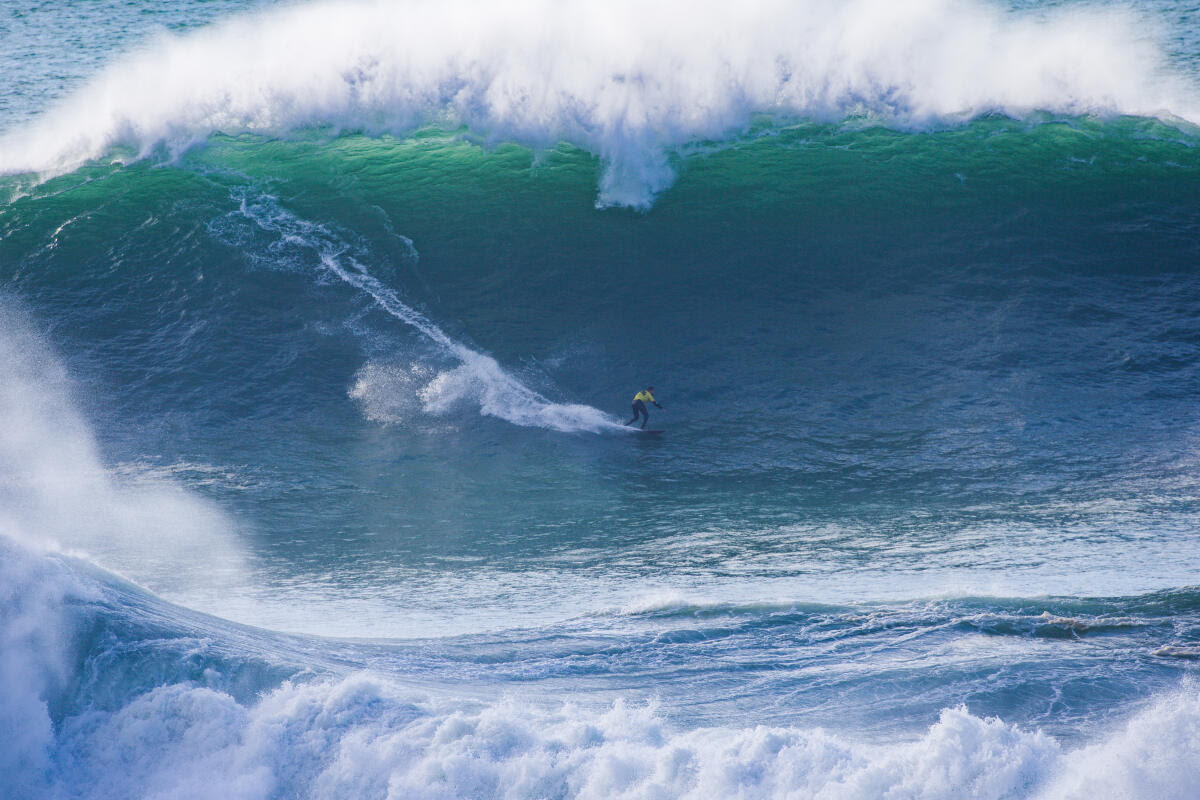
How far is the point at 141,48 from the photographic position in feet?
80.2

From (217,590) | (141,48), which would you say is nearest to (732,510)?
(217,590)

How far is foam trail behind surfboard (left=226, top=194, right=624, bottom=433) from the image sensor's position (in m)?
13.4

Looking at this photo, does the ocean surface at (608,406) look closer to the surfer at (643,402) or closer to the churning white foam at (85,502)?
the churning white foam at (85,502)

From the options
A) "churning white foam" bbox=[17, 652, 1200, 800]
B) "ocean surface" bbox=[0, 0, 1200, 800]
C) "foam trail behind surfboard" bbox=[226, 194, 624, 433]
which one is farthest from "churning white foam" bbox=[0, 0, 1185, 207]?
"churning white foam" bbox=[17, 652, 1200, 800]

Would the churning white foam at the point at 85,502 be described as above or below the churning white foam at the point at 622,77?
below

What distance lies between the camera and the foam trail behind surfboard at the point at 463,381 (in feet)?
44.0

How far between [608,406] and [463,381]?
2052 mm

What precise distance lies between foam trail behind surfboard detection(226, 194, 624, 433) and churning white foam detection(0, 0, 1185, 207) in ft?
11.9

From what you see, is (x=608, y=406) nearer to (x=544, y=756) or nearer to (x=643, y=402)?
(x=643, y=402)

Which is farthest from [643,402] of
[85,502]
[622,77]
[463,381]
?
[85,502]

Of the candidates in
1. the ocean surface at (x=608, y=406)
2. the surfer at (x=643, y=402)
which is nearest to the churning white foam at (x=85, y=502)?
the ocean surface at (x=608, y=406)

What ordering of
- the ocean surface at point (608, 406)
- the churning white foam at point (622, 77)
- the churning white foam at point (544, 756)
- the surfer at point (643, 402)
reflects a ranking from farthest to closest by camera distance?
the churning white foam at point (622, 77), the surfer at point (643, 402), the ocean surface at point (608, 406), the churning white foam at point (544, 756)

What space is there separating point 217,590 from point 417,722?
4.24m

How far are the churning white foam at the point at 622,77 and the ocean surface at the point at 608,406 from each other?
0.07 meters
